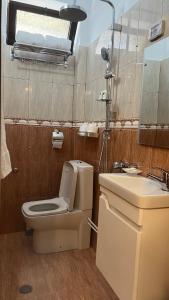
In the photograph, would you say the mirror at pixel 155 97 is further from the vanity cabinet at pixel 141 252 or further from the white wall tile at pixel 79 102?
the white wall tile at pixel 79 102

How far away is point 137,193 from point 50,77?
6.43ft

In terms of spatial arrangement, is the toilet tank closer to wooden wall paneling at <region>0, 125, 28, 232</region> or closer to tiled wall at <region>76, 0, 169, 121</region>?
tiled wall at <region>76, 0, 169, 121</region>

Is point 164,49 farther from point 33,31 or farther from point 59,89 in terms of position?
point 33,31

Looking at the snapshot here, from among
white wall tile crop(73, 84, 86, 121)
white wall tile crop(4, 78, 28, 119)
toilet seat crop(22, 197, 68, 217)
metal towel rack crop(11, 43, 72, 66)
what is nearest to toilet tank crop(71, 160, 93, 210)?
toilet seat crop(22, 197, 68, 217)

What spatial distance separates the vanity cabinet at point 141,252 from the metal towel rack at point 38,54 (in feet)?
6.11

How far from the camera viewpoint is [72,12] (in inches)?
75.2

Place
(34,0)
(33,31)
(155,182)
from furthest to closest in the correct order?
(33,31) < (34,0) < (155,182)

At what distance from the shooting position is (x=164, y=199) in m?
1.12

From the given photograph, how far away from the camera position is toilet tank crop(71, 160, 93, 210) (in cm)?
225

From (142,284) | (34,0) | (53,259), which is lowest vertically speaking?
(53,259)

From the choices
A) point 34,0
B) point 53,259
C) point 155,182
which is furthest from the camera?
point 34,0

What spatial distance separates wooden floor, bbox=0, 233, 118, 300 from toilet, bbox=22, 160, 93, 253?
90 millimetres

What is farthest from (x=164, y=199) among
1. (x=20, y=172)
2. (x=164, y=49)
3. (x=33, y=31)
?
(x=33, y=31)

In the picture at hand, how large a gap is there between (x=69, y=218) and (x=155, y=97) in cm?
134
